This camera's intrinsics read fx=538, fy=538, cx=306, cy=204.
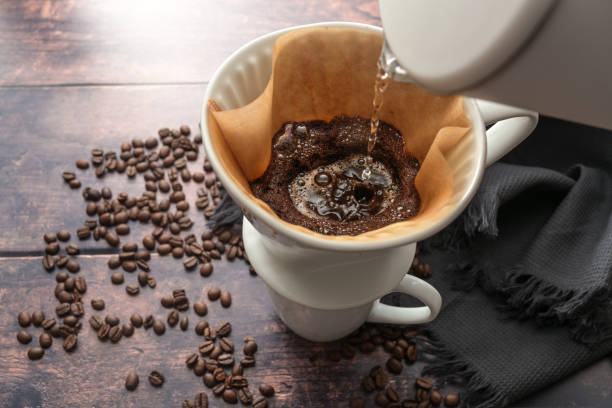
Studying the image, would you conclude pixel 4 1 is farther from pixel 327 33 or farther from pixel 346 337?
pixel 346 337

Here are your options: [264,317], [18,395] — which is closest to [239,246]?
[264,317]

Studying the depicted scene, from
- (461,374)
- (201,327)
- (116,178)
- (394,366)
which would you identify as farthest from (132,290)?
(461,374)

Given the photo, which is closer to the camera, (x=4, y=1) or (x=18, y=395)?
(x=18, y=395)

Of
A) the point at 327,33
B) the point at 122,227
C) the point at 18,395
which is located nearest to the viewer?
the point at 327,33

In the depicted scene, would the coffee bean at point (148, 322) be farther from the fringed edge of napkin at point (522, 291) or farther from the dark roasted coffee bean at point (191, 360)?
the fringed edge of napkin at point (522, 291)

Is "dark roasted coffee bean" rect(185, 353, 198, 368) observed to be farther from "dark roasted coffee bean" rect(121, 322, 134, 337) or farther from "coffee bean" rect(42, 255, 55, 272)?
"coffee bean" rect(42, 255, 55, 272)

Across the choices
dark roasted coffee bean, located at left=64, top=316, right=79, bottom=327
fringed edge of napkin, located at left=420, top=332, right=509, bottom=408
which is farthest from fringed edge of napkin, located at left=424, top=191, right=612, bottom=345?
dark roasted coffee bean, located at left=64, top=316, right=79, bottom=327
